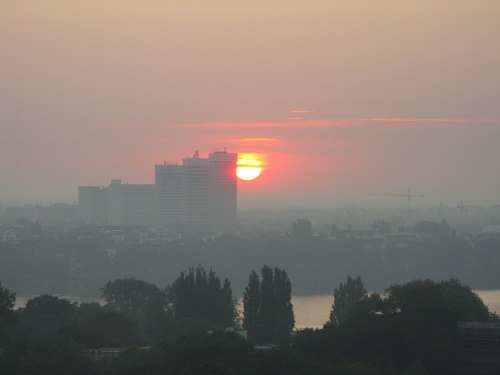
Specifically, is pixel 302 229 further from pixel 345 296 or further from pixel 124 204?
pixel 345 296

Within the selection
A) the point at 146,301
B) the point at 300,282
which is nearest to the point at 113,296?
the point at 146,301

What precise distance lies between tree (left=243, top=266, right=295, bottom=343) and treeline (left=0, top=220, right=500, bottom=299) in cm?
2700

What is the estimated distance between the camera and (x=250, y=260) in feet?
223

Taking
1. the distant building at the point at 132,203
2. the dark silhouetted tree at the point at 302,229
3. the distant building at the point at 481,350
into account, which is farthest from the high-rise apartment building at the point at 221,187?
the distant building at the point at 481,350

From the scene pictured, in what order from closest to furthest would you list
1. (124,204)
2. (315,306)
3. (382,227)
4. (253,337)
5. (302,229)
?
1. (253,337)
2. (315,306)
3. (302,229)
4. (382,227)
5. (124,204)

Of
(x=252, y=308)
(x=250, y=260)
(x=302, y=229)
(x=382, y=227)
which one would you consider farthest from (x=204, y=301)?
(x=382, y=227)

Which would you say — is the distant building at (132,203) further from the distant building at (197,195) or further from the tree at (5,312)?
the tree at (5,312)

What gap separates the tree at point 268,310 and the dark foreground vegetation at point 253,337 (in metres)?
0.02

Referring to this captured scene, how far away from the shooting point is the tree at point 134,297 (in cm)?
3109

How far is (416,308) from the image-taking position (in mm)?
19875

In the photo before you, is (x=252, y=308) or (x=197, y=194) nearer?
(x=252, y=308)

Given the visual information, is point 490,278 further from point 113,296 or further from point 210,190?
point 210,190

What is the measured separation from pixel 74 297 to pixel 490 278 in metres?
19.9

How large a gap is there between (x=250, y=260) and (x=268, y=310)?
137ft
